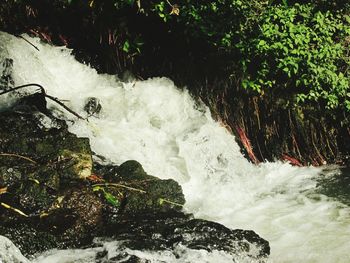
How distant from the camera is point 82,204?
Answer: 4.07m

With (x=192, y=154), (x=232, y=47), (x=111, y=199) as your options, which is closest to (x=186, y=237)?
(x=111, y=199)

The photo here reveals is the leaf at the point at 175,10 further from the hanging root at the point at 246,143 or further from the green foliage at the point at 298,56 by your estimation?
the hanging root at the point at 246,143

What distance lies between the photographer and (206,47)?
7.09 m

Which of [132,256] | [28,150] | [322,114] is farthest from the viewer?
[322,114]

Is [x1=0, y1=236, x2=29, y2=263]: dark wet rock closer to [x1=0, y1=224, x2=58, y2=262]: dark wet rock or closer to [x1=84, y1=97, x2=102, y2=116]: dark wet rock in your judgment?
[x1=0, y1=224, x2=58, y2=262]: dark wet rock

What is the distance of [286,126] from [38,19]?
4.92 m

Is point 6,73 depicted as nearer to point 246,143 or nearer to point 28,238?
point 28,238

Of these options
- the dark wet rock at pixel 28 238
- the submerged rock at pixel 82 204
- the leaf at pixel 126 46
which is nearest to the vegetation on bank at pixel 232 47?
the leaf at pixel 126 46

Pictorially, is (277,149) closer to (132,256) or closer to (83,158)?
(83,158)

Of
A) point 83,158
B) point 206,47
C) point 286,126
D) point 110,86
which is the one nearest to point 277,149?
point 286,126

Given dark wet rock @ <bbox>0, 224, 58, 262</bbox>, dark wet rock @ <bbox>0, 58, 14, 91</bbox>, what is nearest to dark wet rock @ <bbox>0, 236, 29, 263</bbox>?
dark wet rock @ <bbox>0, 224, 58, 262</bbox>

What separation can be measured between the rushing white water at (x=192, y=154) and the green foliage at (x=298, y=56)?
3.97ft

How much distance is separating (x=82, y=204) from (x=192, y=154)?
275cm

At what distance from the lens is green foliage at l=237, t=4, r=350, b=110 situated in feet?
21.0
